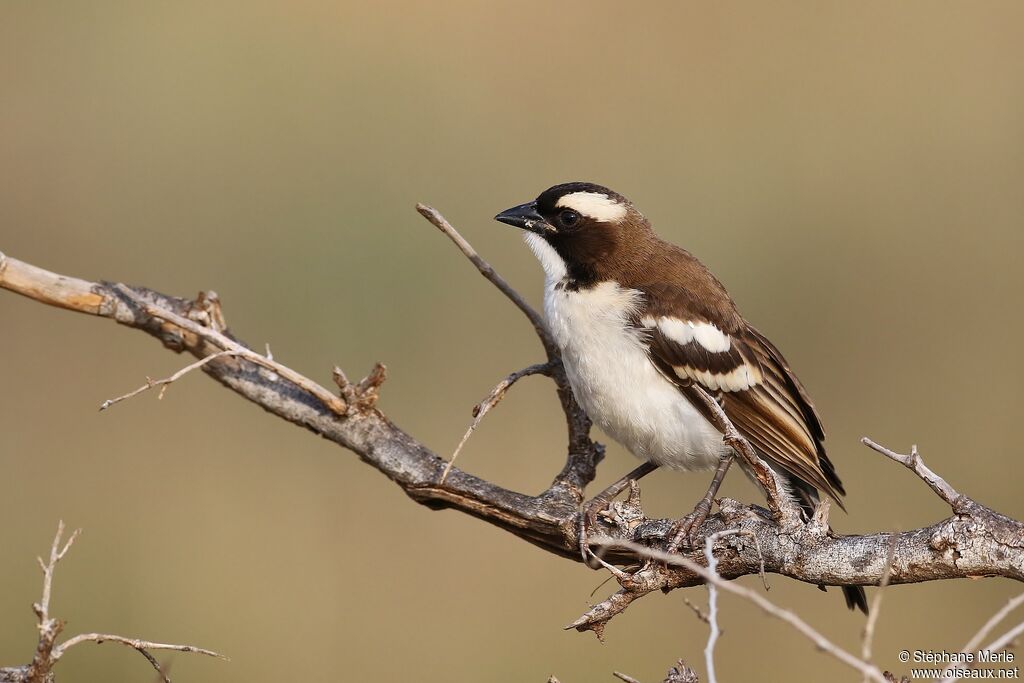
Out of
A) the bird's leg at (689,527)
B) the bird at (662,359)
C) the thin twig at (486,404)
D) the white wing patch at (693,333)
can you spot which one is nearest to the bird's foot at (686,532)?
the bird's leg at (689,527)

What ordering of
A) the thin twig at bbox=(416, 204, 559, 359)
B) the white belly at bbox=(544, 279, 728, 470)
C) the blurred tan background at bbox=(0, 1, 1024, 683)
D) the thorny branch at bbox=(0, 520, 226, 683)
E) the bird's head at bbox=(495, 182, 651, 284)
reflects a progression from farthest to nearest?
the blurred tan background at bbox=(0, 1, 1024, 683) → the bird's head at bbox=(495, 182, 651, 284) → the white belly at bbox=(544, 279, 728, 470) → the thin twig at bbox=(416, 204, 559, 359) → the thorny branch at bbox=(0, 520, 226, 683)

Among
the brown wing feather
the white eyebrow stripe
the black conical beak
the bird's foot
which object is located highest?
the white eyebrow stripe

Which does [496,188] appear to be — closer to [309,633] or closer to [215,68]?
[215,68]

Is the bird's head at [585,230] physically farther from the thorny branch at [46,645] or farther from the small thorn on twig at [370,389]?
the thorny branch at [46,645]

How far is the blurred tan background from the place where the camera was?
736cm

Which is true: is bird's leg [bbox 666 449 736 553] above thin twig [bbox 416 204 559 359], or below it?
below

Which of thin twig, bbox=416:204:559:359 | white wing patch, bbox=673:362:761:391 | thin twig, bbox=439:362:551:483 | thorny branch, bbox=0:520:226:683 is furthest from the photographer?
white wing patch, bbox=673:362:761:391

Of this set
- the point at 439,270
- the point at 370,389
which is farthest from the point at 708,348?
the point at 439,270

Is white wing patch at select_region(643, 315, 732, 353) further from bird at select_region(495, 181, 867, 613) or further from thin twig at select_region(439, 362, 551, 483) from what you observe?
thin twig at select_region(439, 362, 551, 483)

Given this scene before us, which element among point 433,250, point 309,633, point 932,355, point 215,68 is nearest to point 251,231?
point 433,250

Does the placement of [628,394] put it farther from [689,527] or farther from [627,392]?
[689,527]

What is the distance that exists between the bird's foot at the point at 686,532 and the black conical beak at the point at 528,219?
77.8 inches

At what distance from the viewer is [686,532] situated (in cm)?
403

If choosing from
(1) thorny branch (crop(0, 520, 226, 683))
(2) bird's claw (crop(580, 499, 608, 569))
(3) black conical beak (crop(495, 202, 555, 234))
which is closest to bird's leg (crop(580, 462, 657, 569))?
(2) bird's claw (crop(580, 499, 608, 569))
